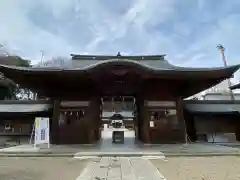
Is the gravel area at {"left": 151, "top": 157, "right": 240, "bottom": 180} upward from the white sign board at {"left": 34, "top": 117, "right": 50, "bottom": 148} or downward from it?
downward

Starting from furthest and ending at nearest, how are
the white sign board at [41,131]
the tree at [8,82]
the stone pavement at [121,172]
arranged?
the tree at [8,82] → the white sign board at [41,131] → the stone pavement at [121,172]

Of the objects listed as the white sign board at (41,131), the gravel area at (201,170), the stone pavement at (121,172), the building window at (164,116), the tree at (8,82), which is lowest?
the gravel area at (201,170)

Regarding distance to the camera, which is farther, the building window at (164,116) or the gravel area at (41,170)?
the building window at (164,116)

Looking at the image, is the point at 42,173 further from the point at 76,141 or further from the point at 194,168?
the point at 76,141

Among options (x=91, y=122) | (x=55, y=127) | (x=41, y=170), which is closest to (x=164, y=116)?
(x=91, y=122)

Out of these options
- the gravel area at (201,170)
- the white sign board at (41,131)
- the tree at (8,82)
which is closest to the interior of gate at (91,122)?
the white sign board at (41,131)

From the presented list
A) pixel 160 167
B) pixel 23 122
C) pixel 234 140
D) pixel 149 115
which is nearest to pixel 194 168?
pixel 160 167

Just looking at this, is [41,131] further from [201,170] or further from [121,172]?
[201,170]

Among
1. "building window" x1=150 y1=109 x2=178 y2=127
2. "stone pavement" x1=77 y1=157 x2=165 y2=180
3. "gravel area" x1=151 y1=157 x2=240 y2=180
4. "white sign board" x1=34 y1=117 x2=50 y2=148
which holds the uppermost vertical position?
"building window" x1=150 y1=109 x2=178 y2=127

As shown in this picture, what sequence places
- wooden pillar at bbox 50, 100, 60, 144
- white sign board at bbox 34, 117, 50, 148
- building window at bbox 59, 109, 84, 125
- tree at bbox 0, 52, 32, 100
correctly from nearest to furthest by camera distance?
white sign board at bbox 34, 117, 50, 148
wooden pillar at bbox 50, 100, 60, 144
building window at bbox 59, 109, 84, 125
tree at bbox 0, 52, 32, 100

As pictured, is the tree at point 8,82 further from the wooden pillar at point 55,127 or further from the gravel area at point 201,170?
the gravel area at point 201,170

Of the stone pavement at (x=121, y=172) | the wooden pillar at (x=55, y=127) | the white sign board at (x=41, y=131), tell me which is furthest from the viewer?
the wooden pillar at (x=55, y=127)

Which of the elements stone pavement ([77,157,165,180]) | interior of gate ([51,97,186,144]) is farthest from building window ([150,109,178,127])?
stone pavement ([77,157,165,180])

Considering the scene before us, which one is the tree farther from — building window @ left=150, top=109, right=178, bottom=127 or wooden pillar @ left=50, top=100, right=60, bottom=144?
building window @ left=150, top=109, right=178, bottom=127
